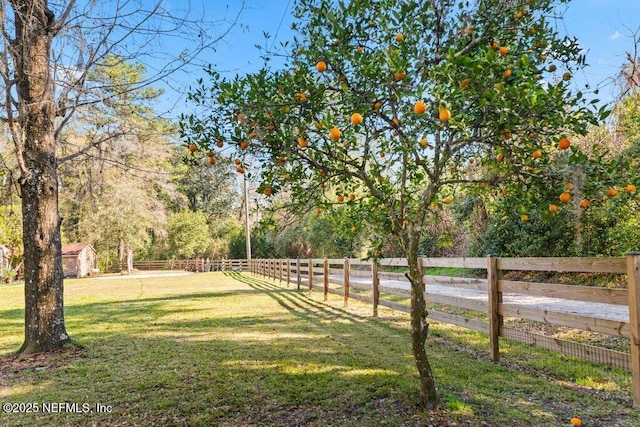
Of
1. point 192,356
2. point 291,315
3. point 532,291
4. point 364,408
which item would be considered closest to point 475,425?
point 364,408

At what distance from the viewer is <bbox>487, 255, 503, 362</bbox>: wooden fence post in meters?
4.26

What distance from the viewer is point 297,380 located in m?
A: 3.62

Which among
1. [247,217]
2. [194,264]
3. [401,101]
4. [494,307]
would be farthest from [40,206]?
[194,264]

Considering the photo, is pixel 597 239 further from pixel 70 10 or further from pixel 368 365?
pixel 70 10

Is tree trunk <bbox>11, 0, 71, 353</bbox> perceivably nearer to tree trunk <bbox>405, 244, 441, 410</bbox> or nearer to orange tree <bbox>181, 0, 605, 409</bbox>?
orange tree <bbox>181, 0, 605, 409</bbox>

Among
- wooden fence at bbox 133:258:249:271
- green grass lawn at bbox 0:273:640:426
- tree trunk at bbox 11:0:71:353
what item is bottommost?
wooden fence at bbox 133:258:249:271

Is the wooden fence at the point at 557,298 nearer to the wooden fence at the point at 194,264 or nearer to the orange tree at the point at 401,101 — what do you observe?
the orange tree at the point at 401,101

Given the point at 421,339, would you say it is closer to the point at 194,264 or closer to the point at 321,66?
the point at 321,66

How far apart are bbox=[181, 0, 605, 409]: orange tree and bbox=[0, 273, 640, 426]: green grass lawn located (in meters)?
0.52

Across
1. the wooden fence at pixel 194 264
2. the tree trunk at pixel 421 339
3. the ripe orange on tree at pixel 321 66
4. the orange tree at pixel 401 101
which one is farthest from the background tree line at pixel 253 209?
the wooden fence at pixel 194 264

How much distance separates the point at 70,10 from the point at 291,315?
5.40 m

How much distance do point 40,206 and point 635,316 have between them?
5574mm

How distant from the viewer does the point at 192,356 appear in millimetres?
4512

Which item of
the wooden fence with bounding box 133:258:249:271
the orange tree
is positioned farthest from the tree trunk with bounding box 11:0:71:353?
the wooden fence with bounding box 133:258:249:271
